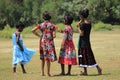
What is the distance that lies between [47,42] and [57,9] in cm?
5555

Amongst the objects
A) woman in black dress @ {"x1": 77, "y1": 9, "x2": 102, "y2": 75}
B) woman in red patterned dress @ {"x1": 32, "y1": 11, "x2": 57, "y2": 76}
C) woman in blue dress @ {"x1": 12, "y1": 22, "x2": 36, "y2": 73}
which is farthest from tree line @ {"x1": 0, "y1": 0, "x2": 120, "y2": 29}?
woman in red patterned dress @ {"x1": 32, "y1": 11, "x2": 57, "y2": 76}

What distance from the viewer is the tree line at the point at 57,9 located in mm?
63625

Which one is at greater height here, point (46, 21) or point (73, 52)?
point (46, 21)

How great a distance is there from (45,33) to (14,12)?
63.2 meters

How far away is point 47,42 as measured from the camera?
11.6 meters

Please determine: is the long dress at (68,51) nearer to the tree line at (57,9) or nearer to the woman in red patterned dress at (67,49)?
the woman in red patterned dress at (67,49)

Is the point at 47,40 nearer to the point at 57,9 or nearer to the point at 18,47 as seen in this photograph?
the point at 18,47

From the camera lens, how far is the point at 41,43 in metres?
11.7

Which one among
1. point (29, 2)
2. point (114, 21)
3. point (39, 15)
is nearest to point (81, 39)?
point (114, 21)

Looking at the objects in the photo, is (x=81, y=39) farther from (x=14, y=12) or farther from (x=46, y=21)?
(x=14, y=12)

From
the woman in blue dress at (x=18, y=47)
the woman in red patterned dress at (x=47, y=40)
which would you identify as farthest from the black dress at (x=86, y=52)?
the woman in blue dress at (x=18, y=47)

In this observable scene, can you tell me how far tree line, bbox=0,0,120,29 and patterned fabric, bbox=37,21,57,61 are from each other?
167 feet

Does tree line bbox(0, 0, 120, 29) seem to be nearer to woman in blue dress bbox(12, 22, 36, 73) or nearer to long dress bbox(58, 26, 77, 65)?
woman in blue dress bbox(12, 22, 36, 73)

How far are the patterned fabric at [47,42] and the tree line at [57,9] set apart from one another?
50.9 metres
